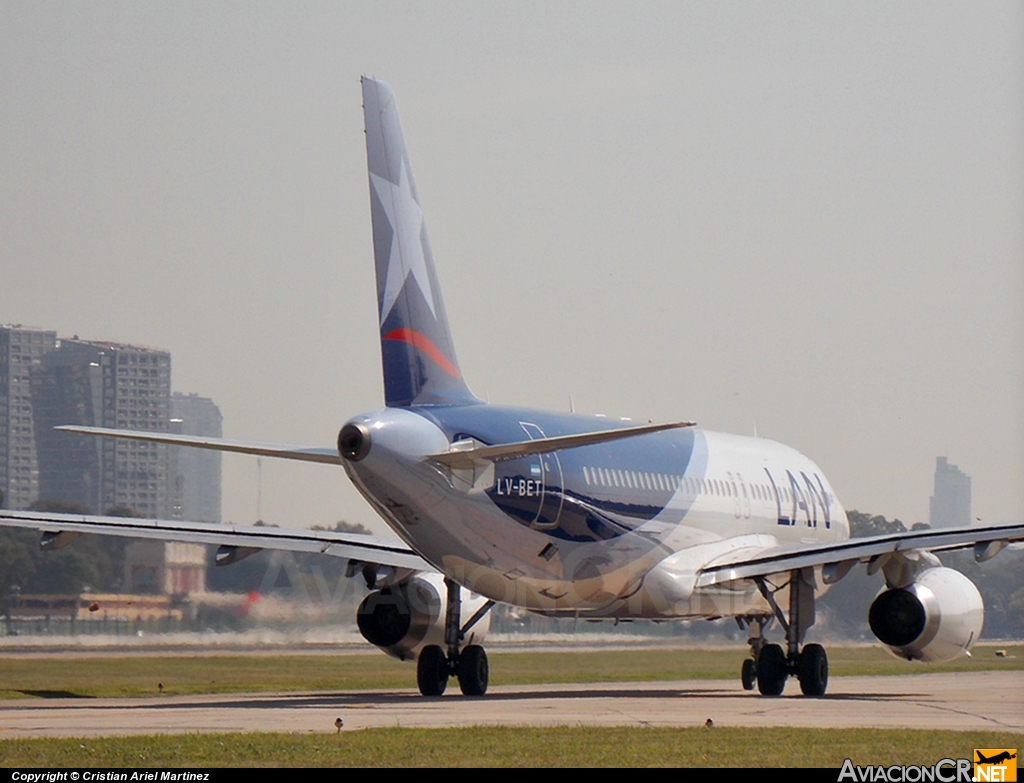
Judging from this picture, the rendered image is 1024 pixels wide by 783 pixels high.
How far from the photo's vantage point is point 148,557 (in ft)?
147

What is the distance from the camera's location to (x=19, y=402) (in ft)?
296

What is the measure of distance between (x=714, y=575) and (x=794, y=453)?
25.8 feet

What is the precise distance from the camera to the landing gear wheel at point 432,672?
2603cm

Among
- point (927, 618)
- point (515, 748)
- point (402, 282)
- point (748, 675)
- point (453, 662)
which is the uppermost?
point (402, 282)

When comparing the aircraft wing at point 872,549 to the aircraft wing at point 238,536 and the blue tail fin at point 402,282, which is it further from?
the blue tail fin at point 402,282

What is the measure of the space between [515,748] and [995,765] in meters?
4.37

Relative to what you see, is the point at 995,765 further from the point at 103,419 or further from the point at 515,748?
the point at 103,419

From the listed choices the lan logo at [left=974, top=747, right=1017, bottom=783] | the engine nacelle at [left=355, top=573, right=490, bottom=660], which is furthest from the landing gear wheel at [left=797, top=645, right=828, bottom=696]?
the lan logo at [left=974, top=747, right=1017, bottom=783]

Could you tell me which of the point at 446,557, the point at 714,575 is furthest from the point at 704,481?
the point at 446,557

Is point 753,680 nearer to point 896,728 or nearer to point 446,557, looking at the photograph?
point 446,557

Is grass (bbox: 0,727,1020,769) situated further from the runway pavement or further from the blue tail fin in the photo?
the blue tail fin

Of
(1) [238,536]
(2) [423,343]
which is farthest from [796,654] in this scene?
(1) [238,536]

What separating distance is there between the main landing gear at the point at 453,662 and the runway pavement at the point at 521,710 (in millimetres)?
296

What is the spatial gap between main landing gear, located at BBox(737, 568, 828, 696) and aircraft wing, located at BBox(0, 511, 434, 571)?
18.7 ft
